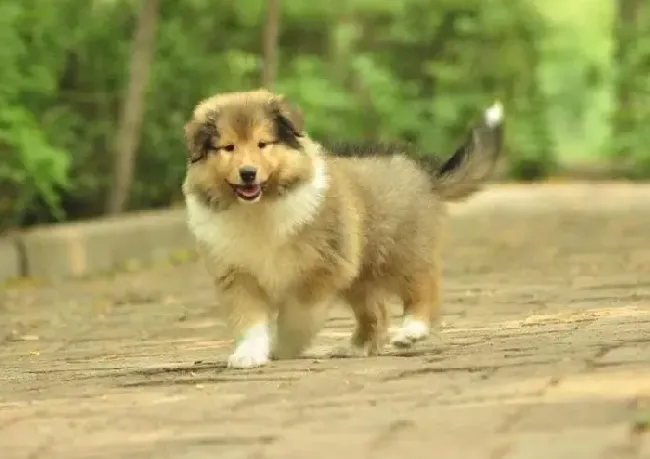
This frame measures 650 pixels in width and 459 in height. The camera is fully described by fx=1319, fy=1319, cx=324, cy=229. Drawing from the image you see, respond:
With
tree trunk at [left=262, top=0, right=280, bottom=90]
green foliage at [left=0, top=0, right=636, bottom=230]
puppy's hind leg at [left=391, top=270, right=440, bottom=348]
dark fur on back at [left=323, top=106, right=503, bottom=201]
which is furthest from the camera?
tree trunk at [left=262, top=0, right=280, bottom=90]

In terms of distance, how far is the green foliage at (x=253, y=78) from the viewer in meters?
10.7

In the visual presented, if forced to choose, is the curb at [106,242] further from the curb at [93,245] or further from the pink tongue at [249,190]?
the pink tongue at [249,190]

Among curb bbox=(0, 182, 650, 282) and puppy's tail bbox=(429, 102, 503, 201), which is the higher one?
puppy's tail bbox=(429, 102, 503, 201)

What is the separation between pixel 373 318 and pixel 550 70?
15.9 metres

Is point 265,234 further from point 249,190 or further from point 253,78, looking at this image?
point 253,78

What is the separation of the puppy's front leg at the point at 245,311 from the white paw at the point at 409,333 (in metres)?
0.59

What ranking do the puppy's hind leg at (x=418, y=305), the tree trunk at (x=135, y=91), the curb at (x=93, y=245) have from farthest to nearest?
the tree trunk at (x=135, y=91)
the curb at (x=93, y=245)
the puppy's hind leg at (x=418, y=305)

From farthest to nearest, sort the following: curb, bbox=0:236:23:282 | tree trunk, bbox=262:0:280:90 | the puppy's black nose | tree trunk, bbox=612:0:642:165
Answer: tree trunk, bbox=612:0:642:165
tree trunk, bbox=262:0:280:90
curb, bbox=0:236:23:282
the puppy's black nose

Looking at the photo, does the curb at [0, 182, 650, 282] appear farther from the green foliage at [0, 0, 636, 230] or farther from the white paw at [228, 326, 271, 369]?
the white paw at [228, 326, 271, 369]

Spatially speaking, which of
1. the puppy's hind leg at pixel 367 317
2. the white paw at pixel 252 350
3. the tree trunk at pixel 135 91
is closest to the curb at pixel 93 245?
the tree trunk at pixel 135 91

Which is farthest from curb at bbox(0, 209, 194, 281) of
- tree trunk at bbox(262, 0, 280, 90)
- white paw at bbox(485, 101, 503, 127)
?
white paw at bbox(485, 101, 503, 127)

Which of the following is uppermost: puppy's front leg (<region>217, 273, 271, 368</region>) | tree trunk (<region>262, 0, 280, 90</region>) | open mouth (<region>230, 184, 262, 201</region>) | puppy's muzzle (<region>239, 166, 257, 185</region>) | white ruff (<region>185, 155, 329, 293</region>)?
tree trunk (<region>262, 0, 280, 90</region>)

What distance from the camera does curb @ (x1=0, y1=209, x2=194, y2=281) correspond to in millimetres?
10031

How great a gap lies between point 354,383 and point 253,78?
9730 mm
